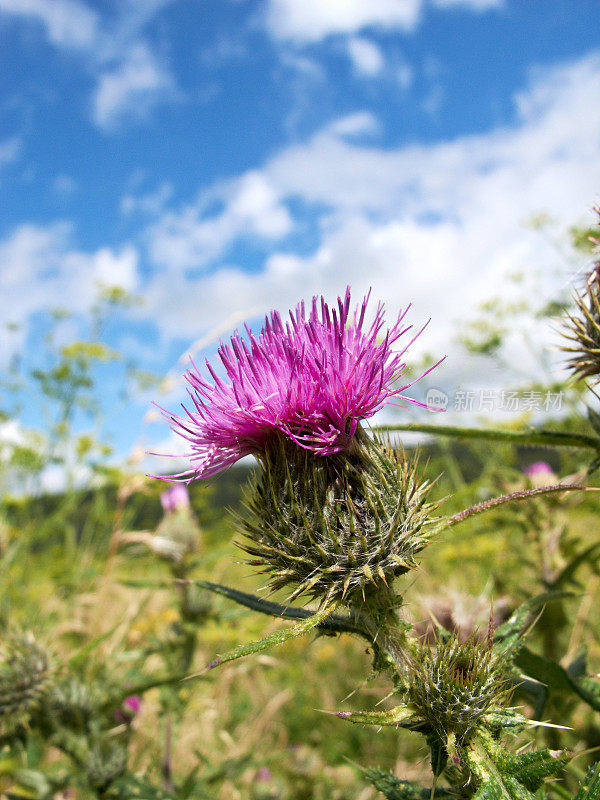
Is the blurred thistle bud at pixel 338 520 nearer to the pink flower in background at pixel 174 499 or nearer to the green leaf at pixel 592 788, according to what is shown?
the green leaf at pixel 592 788

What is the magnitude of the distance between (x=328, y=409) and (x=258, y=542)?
519 millimetres

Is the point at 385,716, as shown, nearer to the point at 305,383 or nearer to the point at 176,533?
the point at 305,383

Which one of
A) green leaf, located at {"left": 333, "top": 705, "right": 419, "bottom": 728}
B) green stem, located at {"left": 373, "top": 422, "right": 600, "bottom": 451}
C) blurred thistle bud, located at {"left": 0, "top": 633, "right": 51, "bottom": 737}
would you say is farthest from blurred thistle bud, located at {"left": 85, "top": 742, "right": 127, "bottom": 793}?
green stem, located at {"left": 373, "top": 422, "right": 600, "bottom": 451}

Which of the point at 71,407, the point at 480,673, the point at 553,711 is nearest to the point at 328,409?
the point at 480,673

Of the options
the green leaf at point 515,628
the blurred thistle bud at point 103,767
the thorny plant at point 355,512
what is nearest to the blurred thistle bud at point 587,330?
the thorny plant at point 355,512

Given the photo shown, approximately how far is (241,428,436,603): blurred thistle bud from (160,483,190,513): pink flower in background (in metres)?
3.35

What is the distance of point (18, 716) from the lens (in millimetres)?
2955

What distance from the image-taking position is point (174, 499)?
17.7ft

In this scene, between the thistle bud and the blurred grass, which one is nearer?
the blurred grass

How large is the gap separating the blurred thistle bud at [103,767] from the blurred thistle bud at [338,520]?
64.9 inches

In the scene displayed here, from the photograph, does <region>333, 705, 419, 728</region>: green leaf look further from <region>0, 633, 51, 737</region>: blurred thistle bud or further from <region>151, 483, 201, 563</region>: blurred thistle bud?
<region>151, 483, 201, 563</region>: blurred thistle bud

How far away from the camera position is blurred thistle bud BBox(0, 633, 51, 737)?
2.94 meters

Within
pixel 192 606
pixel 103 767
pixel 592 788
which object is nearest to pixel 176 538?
pixel 192 606

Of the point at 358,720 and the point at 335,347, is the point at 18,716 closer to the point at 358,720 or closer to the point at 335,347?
the point at 358,720
